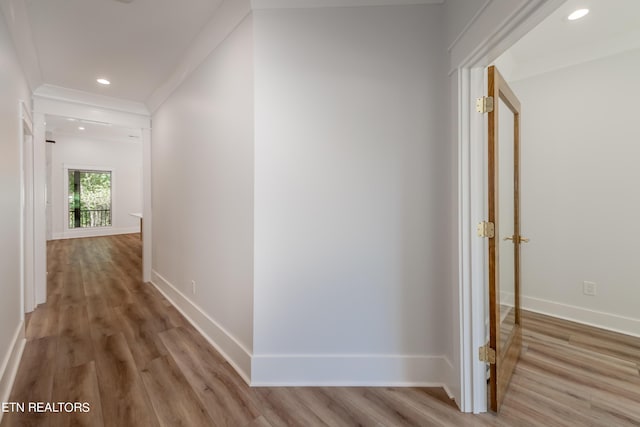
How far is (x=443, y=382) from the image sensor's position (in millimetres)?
1830

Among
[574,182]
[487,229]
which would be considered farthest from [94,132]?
[574,182]

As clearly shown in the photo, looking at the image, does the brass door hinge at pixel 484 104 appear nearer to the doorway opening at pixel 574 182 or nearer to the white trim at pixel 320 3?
the white trim at pixel 320 3

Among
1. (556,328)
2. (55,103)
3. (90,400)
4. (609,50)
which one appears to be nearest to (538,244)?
(556,328)

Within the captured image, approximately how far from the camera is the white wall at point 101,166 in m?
7.58

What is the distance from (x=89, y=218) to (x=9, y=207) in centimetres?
773

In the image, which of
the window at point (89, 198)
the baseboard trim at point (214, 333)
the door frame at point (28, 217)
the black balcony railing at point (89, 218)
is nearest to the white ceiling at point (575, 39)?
the baseboard trim at point (214, 333)

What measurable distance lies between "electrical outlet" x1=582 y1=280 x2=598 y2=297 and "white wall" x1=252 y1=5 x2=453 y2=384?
2084 millimetres

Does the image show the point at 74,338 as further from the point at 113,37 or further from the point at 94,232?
the point at 94,232

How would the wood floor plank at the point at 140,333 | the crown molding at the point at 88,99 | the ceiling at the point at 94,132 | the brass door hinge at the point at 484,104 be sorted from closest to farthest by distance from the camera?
the brass door hinge at the point at 484,104 → the wood floor plank at the point at 140,333 → the crown molding at the point at 88,99 → the ceiling at the point at 94,132

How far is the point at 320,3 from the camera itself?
1.82 meters

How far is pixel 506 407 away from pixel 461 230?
1105mm

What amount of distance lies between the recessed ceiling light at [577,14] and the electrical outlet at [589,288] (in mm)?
2399

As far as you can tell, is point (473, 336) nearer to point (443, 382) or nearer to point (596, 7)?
point (443, 382)

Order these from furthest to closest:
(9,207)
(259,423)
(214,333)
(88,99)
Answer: (88,99), (214,333), (9,207), (259,423)
